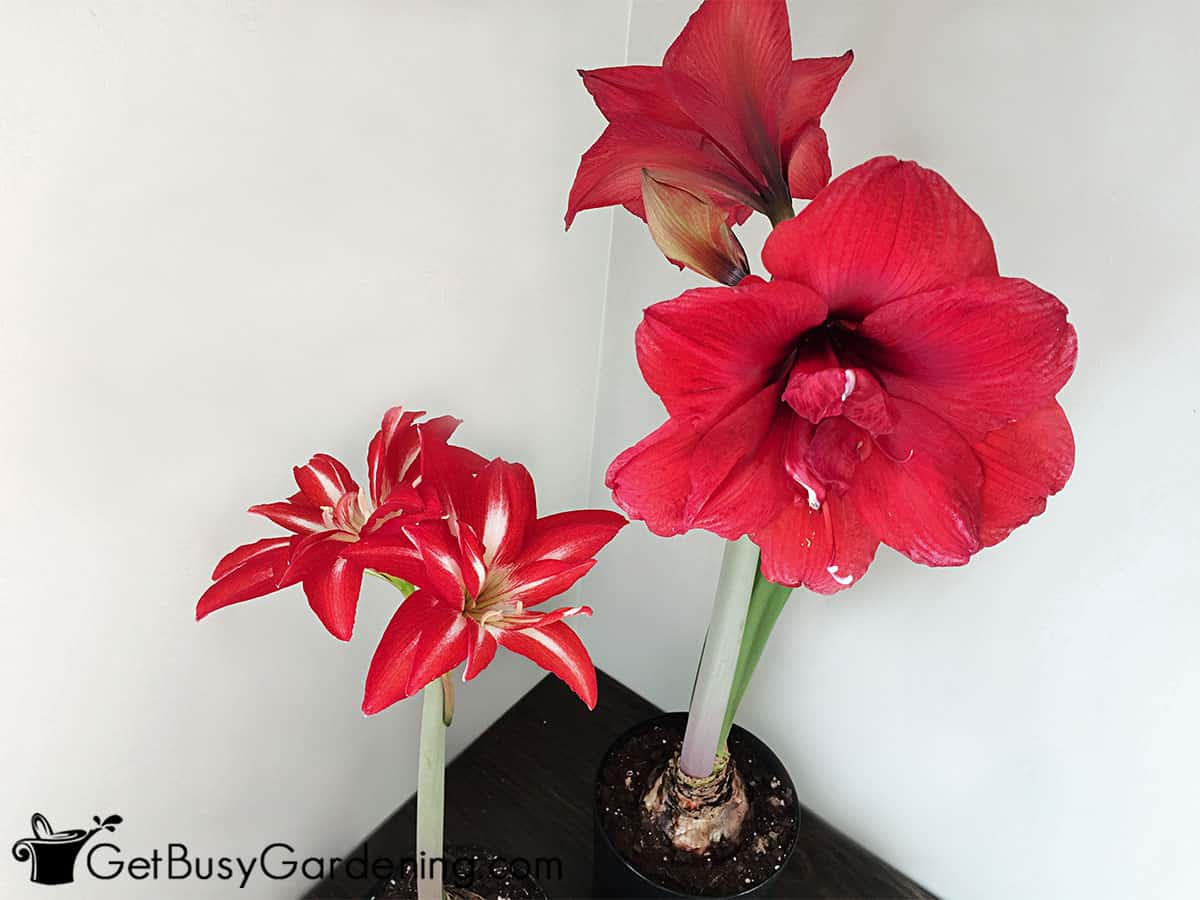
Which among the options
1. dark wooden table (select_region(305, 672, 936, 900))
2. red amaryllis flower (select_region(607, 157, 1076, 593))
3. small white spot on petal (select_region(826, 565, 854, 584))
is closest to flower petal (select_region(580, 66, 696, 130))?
red amaryllis flower (select_region(607, 157, 1076, 593))

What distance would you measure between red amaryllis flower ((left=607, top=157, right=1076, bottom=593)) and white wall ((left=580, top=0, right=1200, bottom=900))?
0.22m

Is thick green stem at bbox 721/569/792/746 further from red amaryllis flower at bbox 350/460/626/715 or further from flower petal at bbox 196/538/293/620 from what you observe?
flower petal at bbox 196/538/293/620

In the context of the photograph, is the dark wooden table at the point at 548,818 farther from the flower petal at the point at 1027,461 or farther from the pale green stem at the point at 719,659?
the flower petal at the point at 1027,461

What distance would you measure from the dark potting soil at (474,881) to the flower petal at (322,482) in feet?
1.26

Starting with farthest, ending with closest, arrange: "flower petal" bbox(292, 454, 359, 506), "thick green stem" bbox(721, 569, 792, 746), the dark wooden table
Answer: the dark wooden table → "thick green stem" bbox(721, 569, 792, 746) → "flower petal" bbox(292, 454, 359, 506)

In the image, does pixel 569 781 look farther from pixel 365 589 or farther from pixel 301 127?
pixel 301 127

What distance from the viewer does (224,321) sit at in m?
0.65

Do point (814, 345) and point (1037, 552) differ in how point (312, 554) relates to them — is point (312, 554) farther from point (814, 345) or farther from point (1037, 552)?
point (1037, 552)

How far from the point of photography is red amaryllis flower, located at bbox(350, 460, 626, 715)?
1.91 feet

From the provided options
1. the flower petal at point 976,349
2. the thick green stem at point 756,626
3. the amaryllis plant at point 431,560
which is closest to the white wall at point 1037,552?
the thick green stem at point 756,626

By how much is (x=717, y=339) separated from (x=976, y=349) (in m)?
0.13

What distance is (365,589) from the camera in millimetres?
863

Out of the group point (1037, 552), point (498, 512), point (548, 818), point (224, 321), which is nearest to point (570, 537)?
point (498, 512)

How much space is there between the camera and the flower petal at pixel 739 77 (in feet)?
1.76
